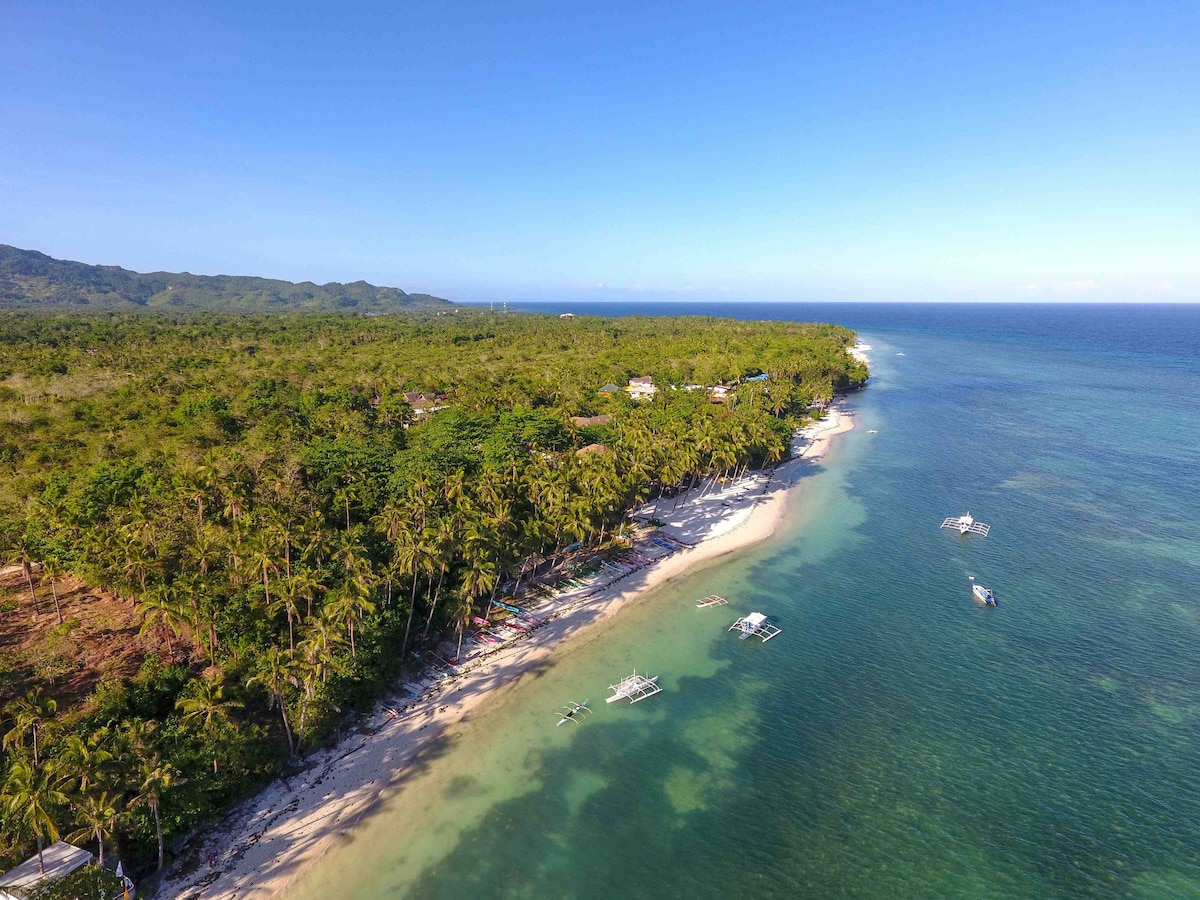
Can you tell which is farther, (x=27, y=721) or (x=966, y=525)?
(x=966, y=525)

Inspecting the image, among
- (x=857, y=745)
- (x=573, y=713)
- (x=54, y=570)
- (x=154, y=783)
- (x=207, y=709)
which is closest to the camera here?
(x=154, y=783)

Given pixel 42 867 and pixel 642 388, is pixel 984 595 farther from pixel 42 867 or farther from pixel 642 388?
pixel 642 388

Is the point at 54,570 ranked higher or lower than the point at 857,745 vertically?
higher

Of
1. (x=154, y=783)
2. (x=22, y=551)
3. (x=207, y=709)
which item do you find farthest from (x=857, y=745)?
(x=22, y=551)

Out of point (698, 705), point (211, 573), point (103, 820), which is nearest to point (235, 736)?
point (103, 820)

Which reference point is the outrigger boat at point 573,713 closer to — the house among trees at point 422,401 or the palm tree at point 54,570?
the palm tree at point 54,570

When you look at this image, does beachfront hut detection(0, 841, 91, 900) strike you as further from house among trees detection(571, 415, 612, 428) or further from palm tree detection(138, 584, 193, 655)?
house among trees detection(571, 415, 612, 428)
